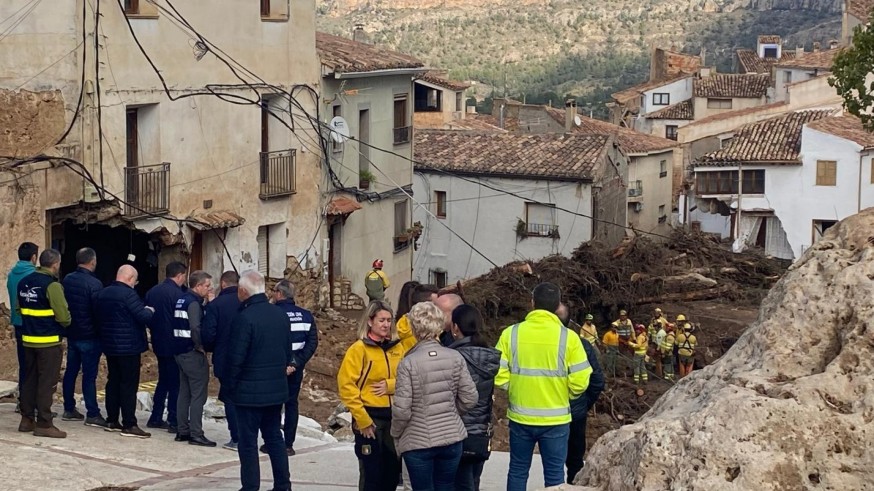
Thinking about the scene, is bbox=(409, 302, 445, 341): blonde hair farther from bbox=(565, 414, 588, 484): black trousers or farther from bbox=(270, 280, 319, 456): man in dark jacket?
bbox=(270, 280, 319, 456): man in dark jacket

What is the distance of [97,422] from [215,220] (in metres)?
13.7

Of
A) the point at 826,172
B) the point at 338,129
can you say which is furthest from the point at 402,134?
the point at 826,172

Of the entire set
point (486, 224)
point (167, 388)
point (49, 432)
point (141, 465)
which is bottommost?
point (141, 465)

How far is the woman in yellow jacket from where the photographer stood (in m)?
9.06

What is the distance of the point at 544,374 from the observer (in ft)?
29.4

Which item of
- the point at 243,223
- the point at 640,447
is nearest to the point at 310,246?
the point at 243,223

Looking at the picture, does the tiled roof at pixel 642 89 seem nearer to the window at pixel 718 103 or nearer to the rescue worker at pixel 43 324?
the window at pixel 718 103

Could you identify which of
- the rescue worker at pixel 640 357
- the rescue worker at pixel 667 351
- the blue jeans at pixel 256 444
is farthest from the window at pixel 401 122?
the blue jeans at pixel 256 444

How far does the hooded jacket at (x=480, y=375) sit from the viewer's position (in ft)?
29.3

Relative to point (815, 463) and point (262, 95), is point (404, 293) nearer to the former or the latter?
point (815, 463)

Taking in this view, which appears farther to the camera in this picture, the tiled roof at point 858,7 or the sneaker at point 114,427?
the tiled roof at point 858,7

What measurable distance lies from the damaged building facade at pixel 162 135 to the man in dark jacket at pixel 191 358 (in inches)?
388

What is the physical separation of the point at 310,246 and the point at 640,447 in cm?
2400

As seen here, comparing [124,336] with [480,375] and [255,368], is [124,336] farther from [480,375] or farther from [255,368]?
[480,375]
